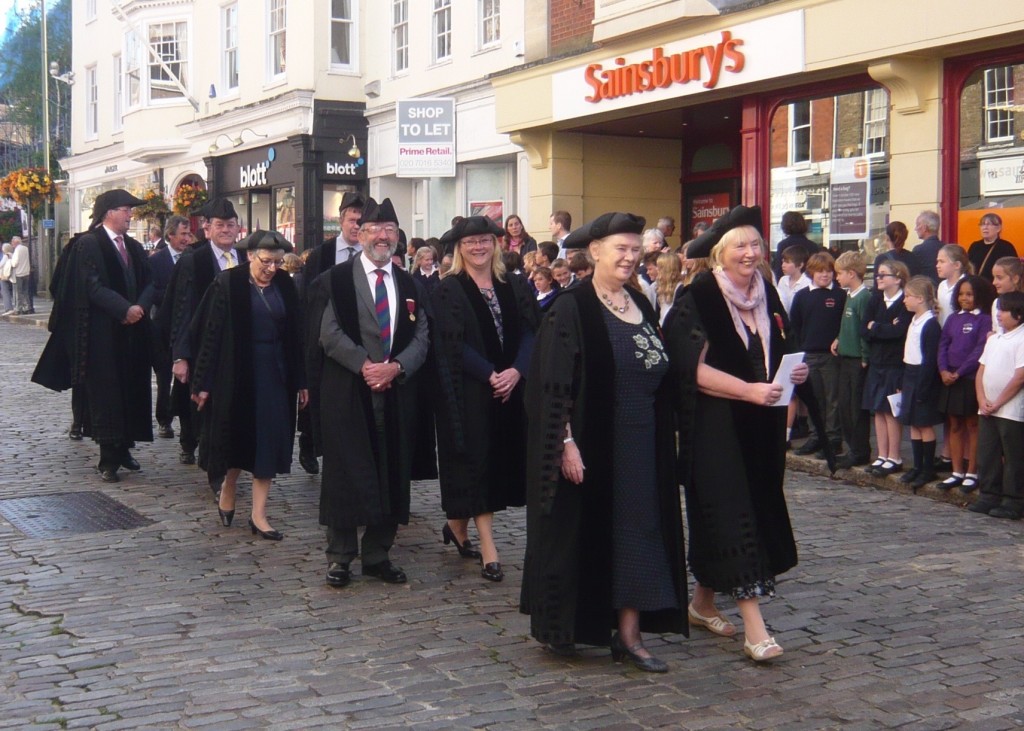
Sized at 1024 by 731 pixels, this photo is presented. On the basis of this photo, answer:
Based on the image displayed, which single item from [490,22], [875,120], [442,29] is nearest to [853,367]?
[875,120]

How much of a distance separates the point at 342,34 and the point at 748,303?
20.4 m

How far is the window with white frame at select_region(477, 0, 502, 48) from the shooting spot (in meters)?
19.5

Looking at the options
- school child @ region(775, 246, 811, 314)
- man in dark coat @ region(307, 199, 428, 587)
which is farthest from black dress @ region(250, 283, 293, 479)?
school child @ region(775, 246, 811, 314)

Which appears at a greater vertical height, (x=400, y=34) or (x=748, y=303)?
(x=400, y=34)

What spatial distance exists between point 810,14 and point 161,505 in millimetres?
8284

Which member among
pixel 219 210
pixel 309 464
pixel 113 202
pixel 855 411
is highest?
pixel 113 202

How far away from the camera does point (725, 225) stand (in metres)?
5.63

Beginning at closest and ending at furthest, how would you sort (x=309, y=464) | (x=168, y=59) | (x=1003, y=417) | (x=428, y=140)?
(x=1003, y=417)
(x=309, y=464)
(x=428, y=140)
(x=168, y=59)

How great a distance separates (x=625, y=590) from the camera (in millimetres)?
5398

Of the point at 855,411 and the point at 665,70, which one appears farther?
the point at 665,70

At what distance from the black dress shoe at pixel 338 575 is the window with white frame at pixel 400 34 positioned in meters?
17.2

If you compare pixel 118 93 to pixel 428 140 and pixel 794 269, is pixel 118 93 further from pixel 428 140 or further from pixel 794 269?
pixel 794 269

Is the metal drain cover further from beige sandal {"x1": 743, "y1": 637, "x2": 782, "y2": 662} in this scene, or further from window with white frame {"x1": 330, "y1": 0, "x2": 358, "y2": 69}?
window with white frame {"x1": 330, "y1": 0, "x2": 358, "y2": 69}

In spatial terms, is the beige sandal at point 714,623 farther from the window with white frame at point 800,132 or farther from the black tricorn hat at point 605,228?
the window with white frame at point 800,132
